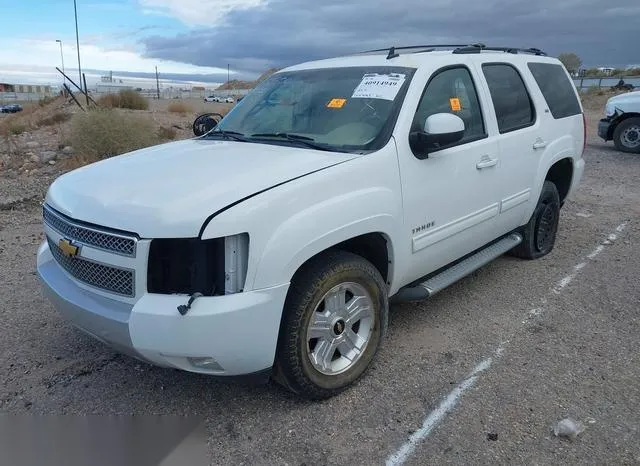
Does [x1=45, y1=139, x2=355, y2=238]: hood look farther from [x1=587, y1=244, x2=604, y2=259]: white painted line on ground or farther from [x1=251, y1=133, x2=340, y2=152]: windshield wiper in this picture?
[x1=587, y1=244, x2=604, y2=259]: white painted line on ground

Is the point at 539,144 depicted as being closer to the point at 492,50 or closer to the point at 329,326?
the point at 492,50

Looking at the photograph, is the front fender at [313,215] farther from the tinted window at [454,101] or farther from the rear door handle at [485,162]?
the rear door handle at [485,162]

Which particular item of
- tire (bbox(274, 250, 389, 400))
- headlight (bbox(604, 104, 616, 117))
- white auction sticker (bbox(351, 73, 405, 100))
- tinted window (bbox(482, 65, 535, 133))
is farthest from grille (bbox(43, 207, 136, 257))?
headlight (bbox(604, 104, 616, 117))

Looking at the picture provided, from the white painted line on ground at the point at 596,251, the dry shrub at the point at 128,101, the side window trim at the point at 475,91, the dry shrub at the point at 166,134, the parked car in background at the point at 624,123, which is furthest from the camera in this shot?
the dry shrub at the point at 128,101

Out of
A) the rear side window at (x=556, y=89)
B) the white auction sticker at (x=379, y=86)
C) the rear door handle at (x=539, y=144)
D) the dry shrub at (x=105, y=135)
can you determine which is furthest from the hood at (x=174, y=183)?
the dry shrub at (x=105, y=135)

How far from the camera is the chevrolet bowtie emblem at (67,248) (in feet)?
9.42

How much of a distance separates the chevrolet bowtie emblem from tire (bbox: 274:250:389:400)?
3.72 feet

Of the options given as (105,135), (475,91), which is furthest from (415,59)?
(105,135)

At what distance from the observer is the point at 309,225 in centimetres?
280

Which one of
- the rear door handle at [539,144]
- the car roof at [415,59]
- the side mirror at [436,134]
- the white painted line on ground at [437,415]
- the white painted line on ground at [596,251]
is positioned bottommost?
the white painted line on ground at [437,415]

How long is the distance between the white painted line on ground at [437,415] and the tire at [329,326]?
19.7 inches

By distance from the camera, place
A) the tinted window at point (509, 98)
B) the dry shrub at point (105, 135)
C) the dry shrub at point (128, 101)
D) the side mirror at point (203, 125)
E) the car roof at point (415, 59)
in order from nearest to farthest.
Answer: the car roof at point (415, 59), the tinted window at point (509, 98), the side mirror at point (203, 125), the dry shrub at point (105, 135), the dry shrub at point (128, 101)

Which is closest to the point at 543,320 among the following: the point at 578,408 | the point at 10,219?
the point at 578,408

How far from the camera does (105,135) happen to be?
500 inches
